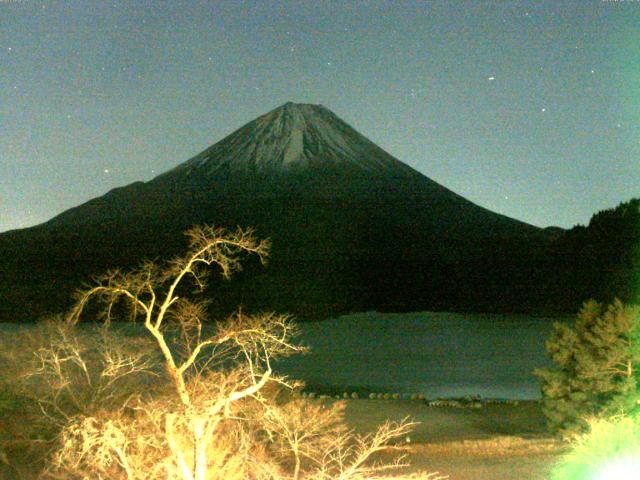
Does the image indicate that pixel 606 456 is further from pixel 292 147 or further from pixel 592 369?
pixel 292 147

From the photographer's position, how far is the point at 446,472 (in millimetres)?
12820

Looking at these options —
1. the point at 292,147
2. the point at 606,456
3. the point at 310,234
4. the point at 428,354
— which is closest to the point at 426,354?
the point at 428,354

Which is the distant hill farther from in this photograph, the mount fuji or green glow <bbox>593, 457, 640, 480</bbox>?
green glow <bbox>593, 457, 640, 480</bbox>

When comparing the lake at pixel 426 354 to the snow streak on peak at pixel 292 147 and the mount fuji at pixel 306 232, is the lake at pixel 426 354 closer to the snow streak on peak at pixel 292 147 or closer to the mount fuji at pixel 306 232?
the mount fuji at pixel 306 232

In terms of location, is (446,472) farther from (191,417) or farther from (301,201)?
(301,201)

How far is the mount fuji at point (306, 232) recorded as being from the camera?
70.4 m

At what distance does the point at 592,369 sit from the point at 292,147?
284ft

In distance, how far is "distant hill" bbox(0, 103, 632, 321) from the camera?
227ft

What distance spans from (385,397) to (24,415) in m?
15.2

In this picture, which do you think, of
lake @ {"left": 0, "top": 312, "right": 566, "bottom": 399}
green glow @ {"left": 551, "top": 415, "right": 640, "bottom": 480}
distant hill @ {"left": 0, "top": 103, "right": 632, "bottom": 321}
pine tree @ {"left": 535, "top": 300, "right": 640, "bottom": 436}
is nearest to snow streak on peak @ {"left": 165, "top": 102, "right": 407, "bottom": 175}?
distant hill @ {"left": 0, "top": 103, "right": 632, "bottom": 321}

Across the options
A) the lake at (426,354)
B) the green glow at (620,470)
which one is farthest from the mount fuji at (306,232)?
the green glow at (620,470)

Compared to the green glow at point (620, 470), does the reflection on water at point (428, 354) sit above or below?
below

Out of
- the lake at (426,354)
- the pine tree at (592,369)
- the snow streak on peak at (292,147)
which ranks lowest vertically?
the lake at (426,354)

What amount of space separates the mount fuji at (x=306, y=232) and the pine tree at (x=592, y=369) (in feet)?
135
